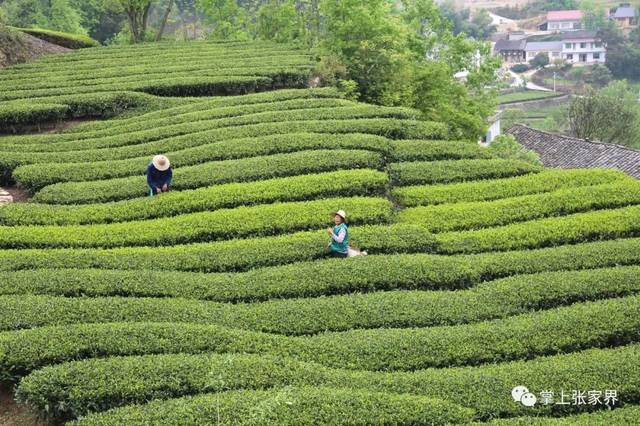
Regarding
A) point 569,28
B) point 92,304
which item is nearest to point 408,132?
point 92,304

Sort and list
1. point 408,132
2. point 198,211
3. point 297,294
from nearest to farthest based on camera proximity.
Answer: point 297,294 → point 198,211 → point 408,132

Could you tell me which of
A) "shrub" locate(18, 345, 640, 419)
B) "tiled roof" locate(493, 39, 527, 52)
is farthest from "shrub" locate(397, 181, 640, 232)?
"tiled roof" locate(493, 39, 527, 52)

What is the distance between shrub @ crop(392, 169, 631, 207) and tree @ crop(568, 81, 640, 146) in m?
Answer: 24.7

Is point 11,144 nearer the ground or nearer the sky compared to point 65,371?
nearer the sky

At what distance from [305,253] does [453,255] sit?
287cm

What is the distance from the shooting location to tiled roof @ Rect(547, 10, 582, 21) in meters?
95.6

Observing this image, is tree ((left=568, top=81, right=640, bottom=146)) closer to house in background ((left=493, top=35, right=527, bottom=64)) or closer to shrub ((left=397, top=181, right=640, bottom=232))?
shrub ((left=397, top=181, right=640, bottom=232))

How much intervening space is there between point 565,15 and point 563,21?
1269mm

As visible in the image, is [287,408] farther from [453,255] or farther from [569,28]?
[569,28]

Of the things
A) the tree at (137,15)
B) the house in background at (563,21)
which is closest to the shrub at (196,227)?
the tree at (137,15)

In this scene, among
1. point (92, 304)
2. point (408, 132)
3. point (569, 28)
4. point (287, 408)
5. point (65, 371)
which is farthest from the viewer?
point (569, 28)

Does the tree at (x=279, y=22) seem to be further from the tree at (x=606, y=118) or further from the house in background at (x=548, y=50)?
the house in background at (x=548, y=50)

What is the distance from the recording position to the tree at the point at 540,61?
259ft

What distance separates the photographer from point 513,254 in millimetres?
11000
